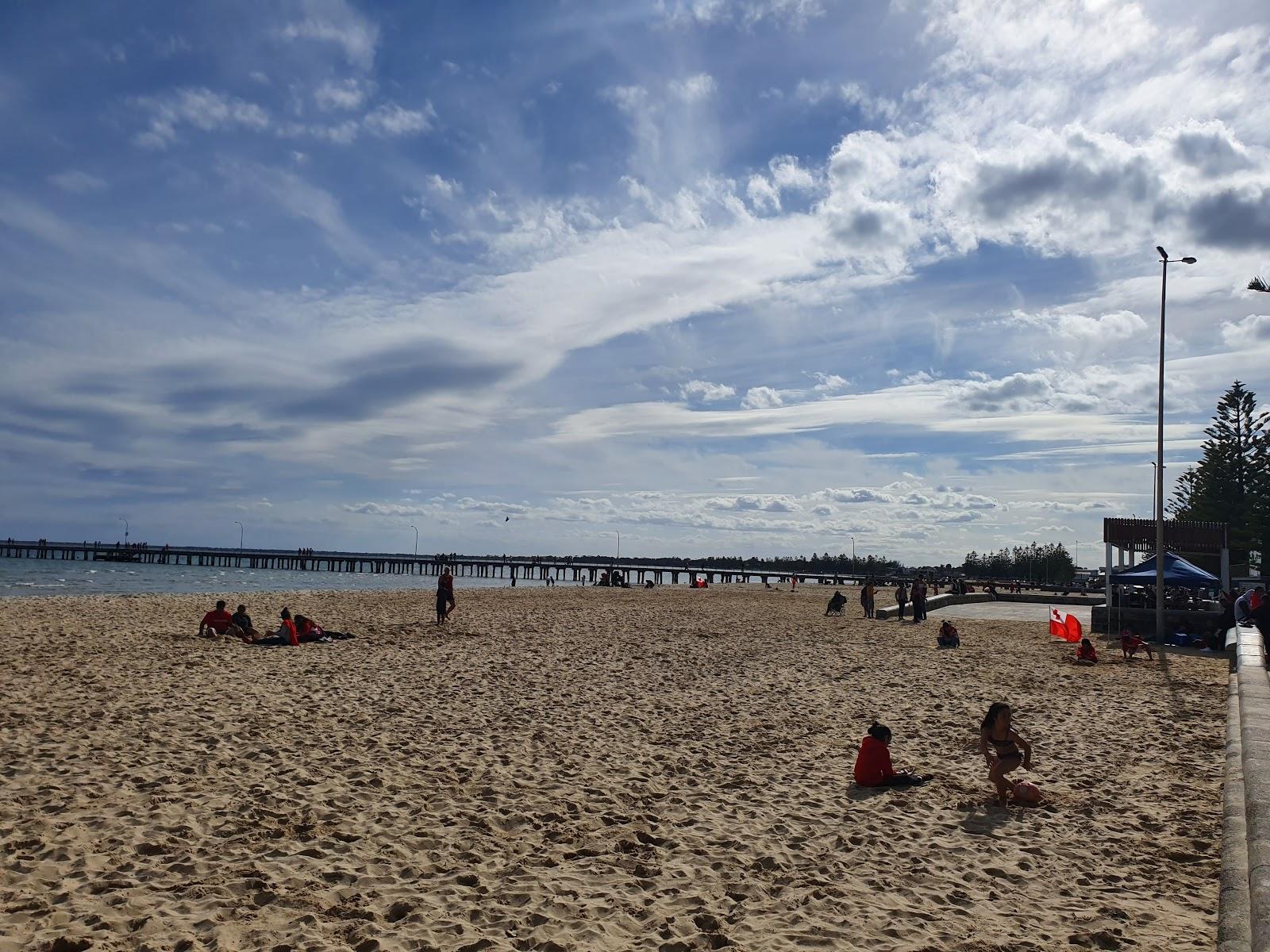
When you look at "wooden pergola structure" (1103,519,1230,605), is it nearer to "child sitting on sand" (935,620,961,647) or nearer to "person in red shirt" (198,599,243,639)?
"child sitting on sand" (935,620,961,647)

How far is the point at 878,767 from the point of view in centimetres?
736

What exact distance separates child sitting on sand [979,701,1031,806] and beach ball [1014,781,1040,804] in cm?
9

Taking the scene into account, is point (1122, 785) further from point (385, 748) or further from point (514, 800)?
point (385, 748)

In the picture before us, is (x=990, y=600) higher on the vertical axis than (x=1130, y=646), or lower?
lower

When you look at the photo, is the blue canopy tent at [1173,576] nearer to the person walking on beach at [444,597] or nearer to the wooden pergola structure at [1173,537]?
the wooden pergola structure at [1173,537]

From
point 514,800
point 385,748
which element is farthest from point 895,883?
point 385,748

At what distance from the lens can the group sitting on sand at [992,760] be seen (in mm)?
6844

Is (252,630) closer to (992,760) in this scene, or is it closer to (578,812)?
(578,812)

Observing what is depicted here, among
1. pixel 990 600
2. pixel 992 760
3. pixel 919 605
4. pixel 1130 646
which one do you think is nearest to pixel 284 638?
pixel 992 760

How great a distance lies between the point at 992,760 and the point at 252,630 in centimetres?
1456

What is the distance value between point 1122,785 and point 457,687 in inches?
323

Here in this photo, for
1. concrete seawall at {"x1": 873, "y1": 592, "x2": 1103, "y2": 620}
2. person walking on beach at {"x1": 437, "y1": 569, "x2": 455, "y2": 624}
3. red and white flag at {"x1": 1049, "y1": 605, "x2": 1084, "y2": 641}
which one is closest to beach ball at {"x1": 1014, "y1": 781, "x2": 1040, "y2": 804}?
red and white flag at {"x1": 1049, "y1": 605, "x2": 1084, "y2": 641}

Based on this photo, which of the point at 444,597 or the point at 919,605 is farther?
the point at 919,605

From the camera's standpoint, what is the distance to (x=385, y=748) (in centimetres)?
829
